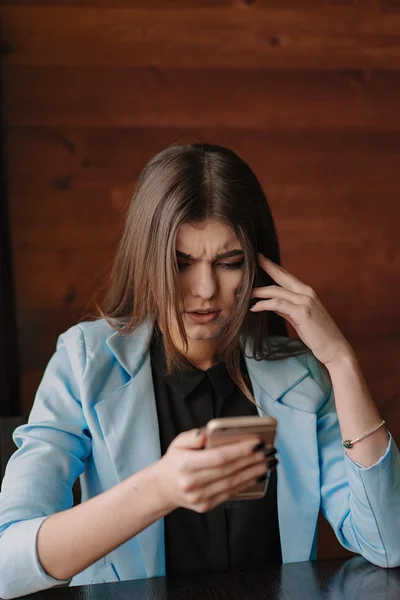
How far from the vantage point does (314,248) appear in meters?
2.66

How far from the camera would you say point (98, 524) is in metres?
1.27

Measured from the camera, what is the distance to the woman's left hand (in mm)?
1601

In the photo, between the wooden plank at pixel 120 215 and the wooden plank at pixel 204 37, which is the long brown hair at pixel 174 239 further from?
the wooden plank at pixel 204 37

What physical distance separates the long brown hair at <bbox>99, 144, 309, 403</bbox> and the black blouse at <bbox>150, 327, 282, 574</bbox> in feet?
0.13

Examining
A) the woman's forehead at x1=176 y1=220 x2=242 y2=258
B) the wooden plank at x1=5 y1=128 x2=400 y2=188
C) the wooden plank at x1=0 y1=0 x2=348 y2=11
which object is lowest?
the woman's forehead at x1=176 y1=220 x2=242 y2=258

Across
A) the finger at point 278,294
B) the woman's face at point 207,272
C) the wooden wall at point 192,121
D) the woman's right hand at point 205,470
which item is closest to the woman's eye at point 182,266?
the woman's face at point 207,272

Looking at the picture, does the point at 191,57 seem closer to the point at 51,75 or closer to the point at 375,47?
the point at 51,75

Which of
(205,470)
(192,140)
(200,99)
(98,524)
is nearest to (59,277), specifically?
(192,140)

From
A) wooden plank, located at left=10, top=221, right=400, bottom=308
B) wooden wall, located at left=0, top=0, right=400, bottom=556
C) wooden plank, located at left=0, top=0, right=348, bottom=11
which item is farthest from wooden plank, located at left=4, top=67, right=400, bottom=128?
wooden plank, located at left=10, top=221, right=400, bottom=308

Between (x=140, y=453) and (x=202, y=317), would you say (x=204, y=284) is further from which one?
(x=140, y=453)

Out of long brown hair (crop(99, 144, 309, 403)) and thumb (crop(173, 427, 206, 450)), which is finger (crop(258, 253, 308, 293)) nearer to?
long brown hair (crop(99, 144, 309, 403))

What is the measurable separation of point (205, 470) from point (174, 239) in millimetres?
527

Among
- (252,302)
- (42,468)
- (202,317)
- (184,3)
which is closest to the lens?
(42,468)

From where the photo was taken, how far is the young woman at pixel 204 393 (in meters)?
1.54
